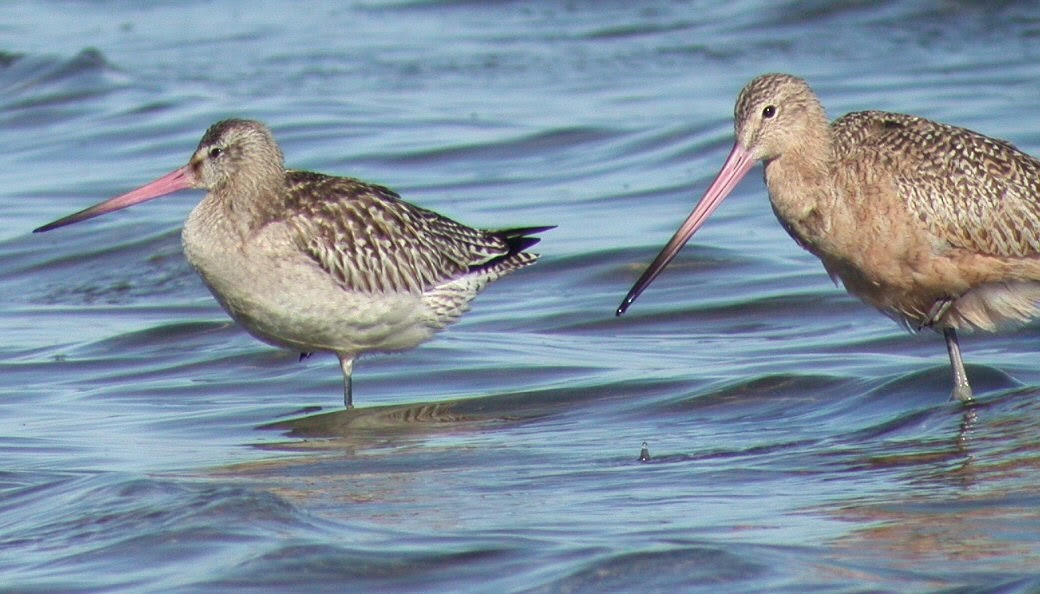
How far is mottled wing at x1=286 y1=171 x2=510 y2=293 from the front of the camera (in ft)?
25.4

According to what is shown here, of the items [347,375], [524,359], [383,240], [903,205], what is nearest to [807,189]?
[903,205]

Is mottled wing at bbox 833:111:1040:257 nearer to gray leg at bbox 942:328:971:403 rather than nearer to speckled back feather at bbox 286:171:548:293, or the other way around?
gray leg at bbox 942:328:971:403

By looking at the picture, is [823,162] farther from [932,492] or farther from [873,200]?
[932,492]

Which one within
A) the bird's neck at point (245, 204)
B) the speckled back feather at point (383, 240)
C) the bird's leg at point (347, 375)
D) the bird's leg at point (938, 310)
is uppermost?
the bird's neck at point (245, 204)

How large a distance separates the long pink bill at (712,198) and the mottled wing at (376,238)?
1.09 m

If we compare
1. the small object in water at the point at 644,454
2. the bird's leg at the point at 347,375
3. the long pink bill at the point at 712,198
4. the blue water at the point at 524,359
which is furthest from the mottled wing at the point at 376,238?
the small object in water at the point at 644,454

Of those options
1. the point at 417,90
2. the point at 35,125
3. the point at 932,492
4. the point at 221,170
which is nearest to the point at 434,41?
the point at 417,90

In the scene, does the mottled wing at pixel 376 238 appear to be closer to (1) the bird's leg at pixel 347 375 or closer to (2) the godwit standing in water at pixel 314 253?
(2) the godwit standing in water at pixel 314 253

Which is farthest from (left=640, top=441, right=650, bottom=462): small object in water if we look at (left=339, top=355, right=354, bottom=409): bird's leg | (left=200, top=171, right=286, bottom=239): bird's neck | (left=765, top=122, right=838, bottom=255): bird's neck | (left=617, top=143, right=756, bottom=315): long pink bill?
(left=200, top=171, right=286, bottom=239): bird's neck

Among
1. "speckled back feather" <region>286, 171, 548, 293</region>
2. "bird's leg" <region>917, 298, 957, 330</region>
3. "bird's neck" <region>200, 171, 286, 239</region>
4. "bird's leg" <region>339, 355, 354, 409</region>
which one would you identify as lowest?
"bird's leg" <region>339, 355, 354, 409</region>

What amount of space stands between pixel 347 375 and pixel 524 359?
885 mm

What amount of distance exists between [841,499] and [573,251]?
4.49 metres

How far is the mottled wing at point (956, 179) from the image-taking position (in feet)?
23.1

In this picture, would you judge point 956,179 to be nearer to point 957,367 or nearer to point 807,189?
point 807,189
